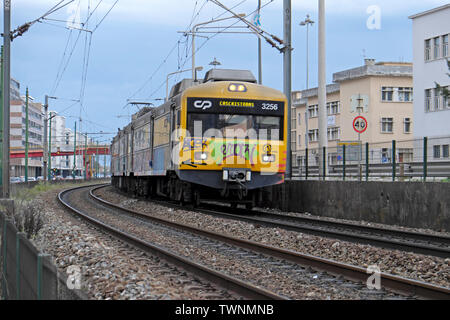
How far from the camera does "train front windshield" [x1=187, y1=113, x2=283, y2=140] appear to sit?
16.7m

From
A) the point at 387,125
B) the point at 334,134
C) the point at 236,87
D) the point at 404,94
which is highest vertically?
the point at 404,94

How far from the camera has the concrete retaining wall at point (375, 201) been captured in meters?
13.7

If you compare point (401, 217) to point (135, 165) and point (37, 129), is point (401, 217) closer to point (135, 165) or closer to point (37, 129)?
point (135, 165)

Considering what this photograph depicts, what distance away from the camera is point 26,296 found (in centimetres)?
523

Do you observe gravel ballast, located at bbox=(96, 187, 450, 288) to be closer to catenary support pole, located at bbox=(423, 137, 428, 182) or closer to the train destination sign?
the train destination sign

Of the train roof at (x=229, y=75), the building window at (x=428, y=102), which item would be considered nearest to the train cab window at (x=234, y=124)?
the train roof at (x=229, y=75)

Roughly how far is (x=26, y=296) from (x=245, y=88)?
12569 millimetres

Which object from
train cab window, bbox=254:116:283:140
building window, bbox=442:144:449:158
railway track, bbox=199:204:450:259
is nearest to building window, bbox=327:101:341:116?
train cab window, bbox=254:116:283:140

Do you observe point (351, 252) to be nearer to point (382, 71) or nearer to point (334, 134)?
point (382, 71)

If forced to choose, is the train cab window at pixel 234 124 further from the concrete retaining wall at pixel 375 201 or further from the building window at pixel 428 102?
the building window at pixel 428 102

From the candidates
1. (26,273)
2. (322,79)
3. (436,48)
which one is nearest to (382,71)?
(436,48)

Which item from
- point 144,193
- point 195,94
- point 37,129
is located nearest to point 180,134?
point 195,94

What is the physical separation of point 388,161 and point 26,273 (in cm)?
1367

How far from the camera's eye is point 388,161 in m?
17.3
